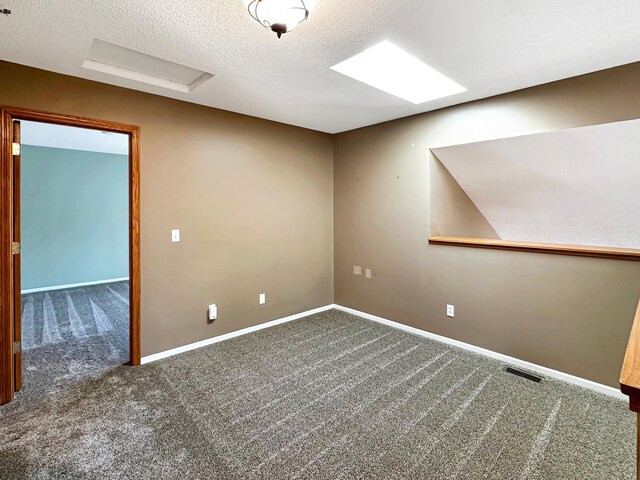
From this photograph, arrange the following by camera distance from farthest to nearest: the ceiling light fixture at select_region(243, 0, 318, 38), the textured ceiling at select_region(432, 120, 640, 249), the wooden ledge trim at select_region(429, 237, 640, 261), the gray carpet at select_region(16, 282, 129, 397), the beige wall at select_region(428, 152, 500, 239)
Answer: the beige wall at select_region(428, 152, 500, 239) < the gray carpet at select_region(16, 282, 129, 397) < the textured ceiling at select_region(432, 120, 640, 249) < the wooden ledge trim at select_region(429, 237, 640, 261) < the ceiling light fixture at select_region(243, 0, 318, 38)

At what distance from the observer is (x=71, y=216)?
5746 millimetres

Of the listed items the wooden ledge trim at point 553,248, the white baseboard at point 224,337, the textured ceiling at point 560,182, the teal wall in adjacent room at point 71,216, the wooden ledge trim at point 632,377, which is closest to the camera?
the wooden ledge trim at point 632,377

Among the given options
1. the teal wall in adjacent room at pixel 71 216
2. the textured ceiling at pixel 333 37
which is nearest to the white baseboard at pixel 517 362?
the textured ceiling at pixel 333 37

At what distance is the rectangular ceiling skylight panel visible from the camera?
7.31 ft

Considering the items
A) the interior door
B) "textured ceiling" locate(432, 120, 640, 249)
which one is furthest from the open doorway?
"textured ceiling" locate(432, 120, 640, 249)

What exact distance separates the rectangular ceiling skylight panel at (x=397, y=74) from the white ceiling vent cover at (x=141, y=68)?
115 centimetres

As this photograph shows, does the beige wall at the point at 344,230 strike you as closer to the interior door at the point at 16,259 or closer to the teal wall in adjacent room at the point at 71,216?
the interior door at the point at 16,259

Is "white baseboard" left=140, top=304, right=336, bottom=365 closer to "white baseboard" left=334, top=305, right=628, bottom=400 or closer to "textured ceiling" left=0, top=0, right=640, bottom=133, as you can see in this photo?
"white baseboard" left=334, top=305, right=628, bottom=400

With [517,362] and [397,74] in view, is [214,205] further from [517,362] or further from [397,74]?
[517,362]

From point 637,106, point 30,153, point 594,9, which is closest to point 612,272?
point 637,106

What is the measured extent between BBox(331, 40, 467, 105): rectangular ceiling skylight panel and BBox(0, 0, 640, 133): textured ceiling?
95 mm

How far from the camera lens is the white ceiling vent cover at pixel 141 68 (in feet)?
7.29

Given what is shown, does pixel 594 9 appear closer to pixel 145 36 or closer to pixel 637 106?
pixel 637 106

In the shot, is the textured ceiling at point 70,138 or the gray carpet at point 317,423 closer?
the gray carpet at point 317,423
